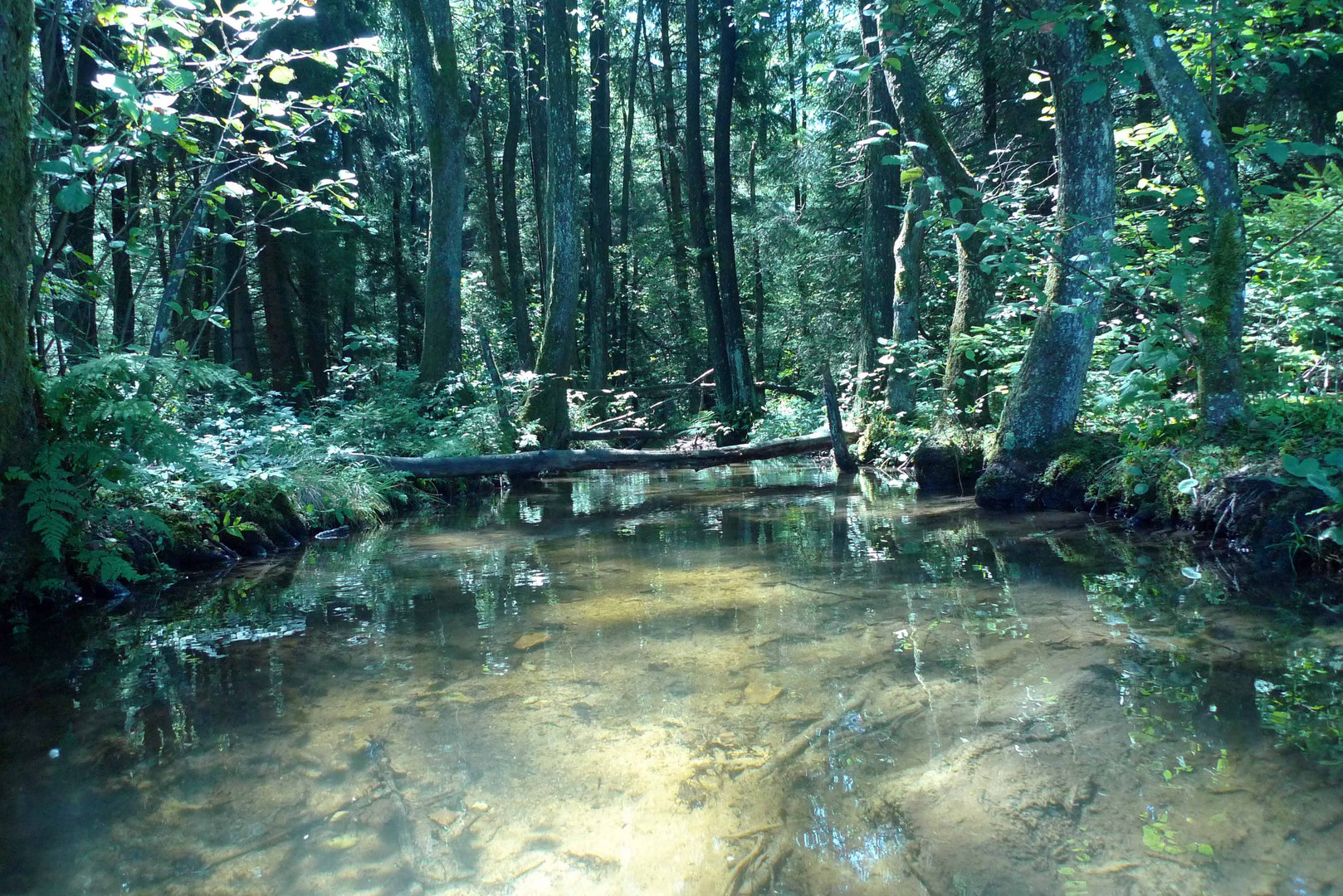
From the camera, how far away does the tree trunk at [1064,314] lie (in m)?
7.61

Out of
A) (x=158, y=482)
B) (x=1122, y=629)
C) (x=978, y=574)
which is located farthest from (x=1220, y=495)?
(x=158, y=482)

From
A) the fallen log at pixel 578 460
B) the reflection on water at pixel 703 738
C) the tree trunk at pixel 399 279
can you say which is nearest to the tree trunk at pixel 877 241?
the fallen log at pixel 578 460

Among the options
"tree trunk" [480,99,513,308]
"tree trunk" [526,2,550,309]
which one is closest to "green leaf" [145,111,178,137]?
"tree trunk" [526,2,550,309]

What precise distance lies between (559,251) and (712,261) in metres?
6.21

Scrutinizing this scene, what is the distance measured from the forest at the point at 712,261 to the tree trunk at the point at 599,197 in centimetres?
13

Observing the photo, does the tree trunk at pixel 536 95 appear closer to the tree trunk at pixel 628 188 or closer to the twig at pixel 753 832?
the tree trunk at pixel 628 188

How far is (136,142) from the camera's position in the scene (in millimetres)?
4910

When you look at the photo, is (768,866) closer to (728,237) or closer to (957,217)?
(957,217)

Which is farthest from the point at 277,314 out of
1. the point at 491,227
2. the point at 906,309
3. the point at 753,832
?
the point at 753,832

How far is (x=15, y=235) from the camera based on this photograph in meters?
4.72

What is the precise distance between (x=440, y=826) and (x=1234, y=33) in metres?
7.10

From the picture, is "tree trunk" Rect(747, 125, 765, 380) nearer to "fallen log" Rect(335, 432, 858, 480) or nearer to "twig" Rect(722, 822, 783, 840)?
"fallen log" Rect(335, 432, 858, 480)

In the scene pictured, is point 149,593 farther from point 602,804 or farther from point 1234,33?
point 1234,33

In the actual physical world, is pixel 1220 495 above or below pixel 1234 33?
below
